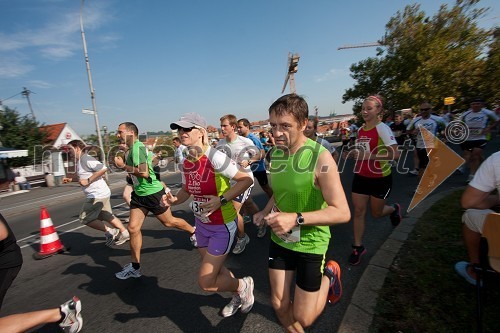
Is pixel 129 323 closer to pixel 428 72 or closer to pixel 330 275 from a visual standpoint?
pixel 330 275

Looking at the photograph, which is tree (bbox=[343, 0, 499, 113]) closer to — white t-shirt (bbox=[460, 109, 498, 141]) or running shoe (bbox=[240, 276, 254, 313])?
white t-shirt (bbox=[460, 109, 498, 141])

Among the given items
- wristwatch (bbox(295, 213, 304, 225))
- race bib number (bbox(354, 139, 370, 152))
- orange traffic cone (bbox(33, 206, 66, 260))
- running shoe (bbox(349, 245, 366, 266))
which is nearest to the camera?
wristwatch (bbox(295, 213, 304, 225))

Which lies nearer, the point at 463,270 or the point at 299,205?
the point at 299,205

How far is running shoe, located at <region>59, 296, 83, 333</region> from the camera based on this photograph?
259 cm

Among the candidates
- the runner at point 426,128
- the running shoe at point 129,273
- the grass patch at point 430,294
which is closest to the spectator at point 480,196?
the grass patch at point 430,294

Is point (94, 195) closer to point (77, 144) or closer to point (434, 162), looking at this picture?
point (77, 144)

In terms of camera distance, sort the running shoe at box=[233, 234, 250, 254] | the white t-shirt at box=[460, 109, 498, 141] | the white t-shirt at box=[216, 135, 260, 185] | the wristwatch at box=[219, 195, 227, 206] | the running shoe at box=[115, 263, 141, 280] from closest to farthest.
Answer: the wristwatch at box=[219, 195, 227, 206]
the running shoe at box=[115, 263, 141, 280]
the running shoe at box=[233, 234, 250, 254]
the white t-shirt at box=[216, 135, 260, 185]
the white t-shirt at box=[460, 109, 498, 141]

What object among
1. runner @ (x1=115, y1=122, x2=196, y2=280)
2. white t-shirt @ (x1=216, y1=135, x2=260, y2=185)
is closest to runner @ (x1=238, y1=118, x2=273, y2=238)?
white t-shirt @ (x1=216, y1=135, x2=260, y2=185)

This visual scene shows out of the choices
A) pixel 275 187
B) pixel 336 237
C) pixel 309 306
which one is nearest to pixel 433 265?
pixel 336 237

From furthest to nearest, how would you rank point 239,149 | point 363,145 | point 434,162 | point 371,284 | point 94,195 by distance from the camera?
point 434,162 → point 239,149 → point 94,195 → point 363,145 → point 371,284

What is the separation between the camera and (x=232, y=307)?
271 cm

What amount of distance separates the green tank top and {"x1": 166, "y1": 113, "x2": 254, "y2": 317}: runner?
22.4 inches

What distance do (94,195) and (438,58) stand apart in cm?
2740

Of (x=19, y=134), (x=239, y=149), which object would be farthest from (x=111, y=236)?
(x=19, y=134)
